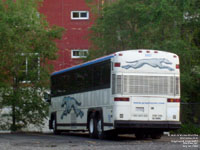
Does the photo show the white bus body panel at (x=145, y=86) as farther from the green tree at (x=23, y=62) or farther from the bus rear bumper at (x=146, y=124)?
the green tree at (x=23, y=62)

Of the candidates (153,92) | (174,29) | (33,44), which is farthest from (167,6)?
(153,92)

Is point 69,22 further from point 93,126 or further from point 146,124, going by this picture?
point 146,124

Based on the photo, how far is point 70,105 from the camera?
95.6ft

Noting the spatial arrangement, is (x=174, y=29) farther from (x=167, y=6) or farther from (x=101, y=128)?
(x=101, y=128)

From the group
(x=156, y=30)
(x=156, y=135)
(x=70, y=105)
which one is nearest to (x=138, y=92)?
(x=156, y=135)

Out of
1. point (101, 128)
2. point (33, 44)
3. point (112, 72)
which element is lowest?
point (101, 128)

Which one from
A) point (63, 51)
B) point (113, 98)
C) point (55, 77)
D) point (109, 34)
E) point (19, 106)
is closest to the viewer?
point (113, 98)

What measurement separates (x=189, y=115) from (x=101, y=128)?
937 centimetres

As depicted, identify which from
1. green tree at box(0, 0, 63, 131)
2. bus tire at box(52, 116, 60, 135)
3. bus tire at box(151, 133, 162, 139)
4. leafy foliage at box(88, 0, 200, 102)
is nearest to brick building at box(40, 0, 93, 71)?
leafy foliage at box(88, 0, 200, 102)

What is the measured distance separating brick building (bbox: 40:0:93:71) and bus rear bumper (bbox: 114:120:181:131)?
2166 cm

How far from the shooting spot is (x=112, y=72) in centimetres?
2270

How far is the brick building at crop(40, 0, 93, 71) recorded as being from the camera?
44.1 meters

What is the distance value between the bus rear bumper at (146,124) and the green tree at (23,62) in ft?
40.4

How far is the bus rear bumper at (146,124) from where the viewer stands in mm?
22372
